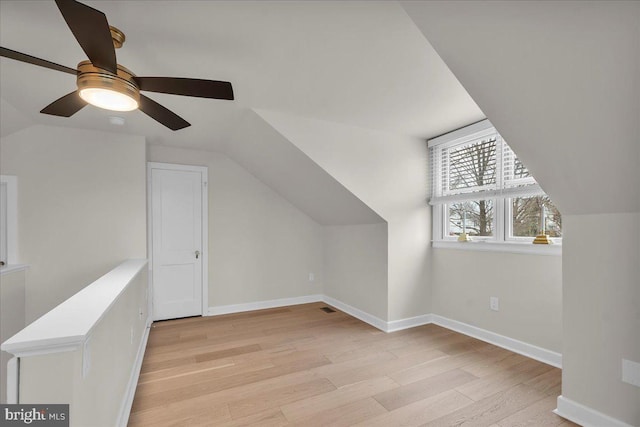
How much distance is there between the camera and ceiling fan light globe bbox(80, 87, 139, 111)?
5.04ft

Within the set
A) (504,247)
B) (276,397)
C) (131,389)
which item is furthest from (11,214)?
(504,247)

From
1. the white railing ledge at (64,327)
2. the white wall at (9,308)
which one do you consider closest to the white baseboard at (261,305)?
the white wall at (9,308)

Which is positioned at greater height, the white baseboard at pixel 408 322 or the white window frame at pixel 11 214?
the white window frame at pixel 11 214

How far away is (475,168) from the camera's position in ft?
10.3

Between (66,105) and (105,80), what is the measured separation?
583 millimetres

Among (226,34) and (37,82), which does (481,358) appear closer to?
(226,34)

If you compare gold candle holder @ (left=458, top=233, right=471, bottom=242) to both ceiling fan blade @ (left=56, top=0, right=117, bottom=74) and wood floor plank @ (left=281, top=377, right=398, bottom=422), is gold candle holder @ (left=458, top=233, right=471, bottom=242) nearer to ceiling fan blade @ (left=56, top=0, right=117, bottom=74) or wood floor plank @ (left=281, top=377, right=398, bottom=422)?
wood floor plank @ (left=281, top=377, right=398, bottom=422)

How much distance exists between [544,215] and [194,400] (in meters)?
3.20

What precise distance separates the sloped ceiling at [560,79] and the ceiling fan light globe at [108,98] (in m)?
1.53

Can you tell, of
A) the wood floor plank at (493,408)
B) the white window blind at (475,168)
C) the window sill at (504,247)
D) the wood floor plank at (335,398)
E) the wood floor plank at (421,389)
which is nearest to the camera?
the wood floor plank at (493,408)

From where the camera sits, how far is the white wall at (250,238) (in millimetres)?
4055

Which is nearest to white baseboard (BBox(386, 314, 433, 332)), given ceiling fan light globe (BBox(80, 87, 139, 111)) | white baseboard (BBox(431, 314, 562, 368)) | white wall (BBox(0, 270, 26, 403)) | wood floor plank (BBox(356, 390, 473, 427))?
white baseboard (BBox(431, 314, 562, 368))

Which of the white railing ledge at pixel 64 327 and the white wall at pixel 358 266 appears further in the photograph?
the white wall at pixel 358 266

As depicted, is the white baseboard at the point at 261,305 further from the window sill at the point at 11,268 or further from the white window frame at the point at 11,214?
the white window frame at the point at 11,214
